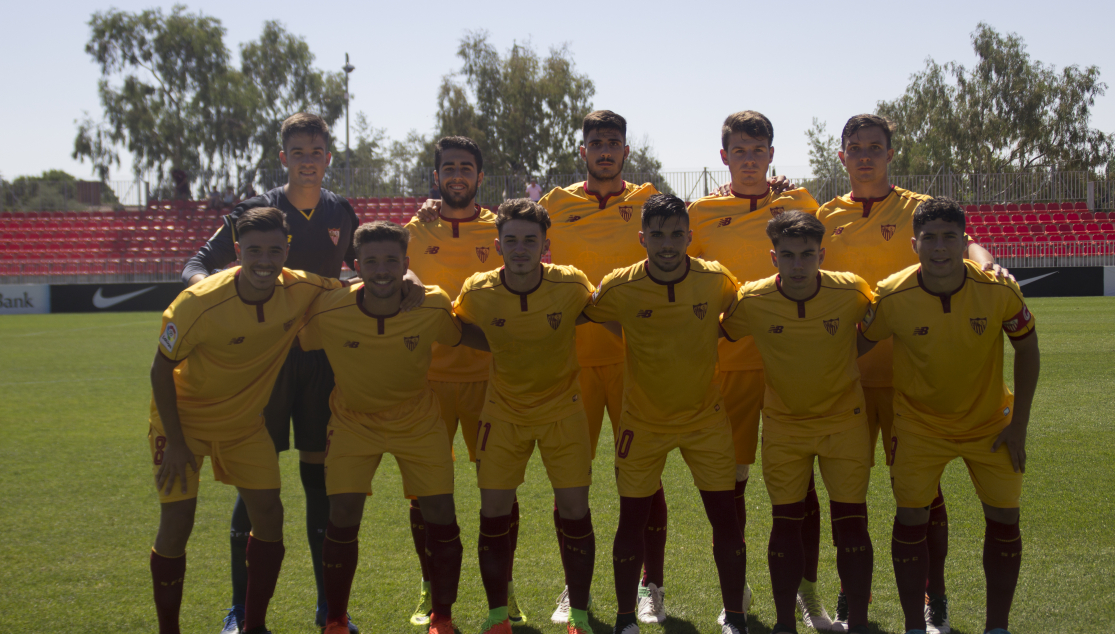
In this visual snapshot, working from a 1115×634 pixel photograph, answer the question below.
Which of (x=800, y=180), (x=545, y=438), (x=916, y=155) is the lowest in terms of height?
(x=545, y=438)

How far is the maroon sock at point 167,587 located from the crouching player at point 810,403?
2647mm

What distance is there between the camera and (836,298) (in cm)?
343

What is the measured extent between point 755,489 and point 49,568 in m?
4.57

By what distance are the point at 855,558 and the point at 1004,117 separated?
4504 cm

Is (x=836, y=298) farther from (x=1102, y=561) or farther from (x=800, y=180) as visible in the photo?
(x=800, y=180)

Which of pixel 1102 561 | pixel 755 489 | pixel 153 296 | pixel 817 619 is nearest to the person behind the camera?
pixel 817 619

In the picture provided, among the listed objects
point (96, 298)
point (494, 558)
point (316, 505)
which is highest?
point (96, 298)

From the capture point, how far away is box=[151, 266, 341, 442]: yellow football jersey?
3453 mm

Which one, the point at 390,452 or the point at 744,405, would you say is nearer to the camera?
the point at 390,452

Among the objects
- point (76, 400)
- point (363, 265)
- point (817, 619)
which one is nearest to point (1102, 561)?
point (817, 619)

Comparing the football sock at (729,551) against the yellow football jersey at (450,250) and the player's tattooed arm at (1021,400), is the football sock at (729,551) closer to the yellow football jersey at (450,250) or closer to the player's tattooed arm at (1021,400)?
the player's tattooed arm at (1021,400)

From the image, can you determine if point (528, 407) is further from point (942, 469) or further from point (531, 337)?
point (942, 469)

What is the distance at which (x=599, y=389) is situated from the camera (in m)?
4.05

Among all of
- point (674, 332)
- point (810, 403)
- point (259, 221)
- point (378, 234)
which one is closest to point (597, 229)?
point (674, 332)
